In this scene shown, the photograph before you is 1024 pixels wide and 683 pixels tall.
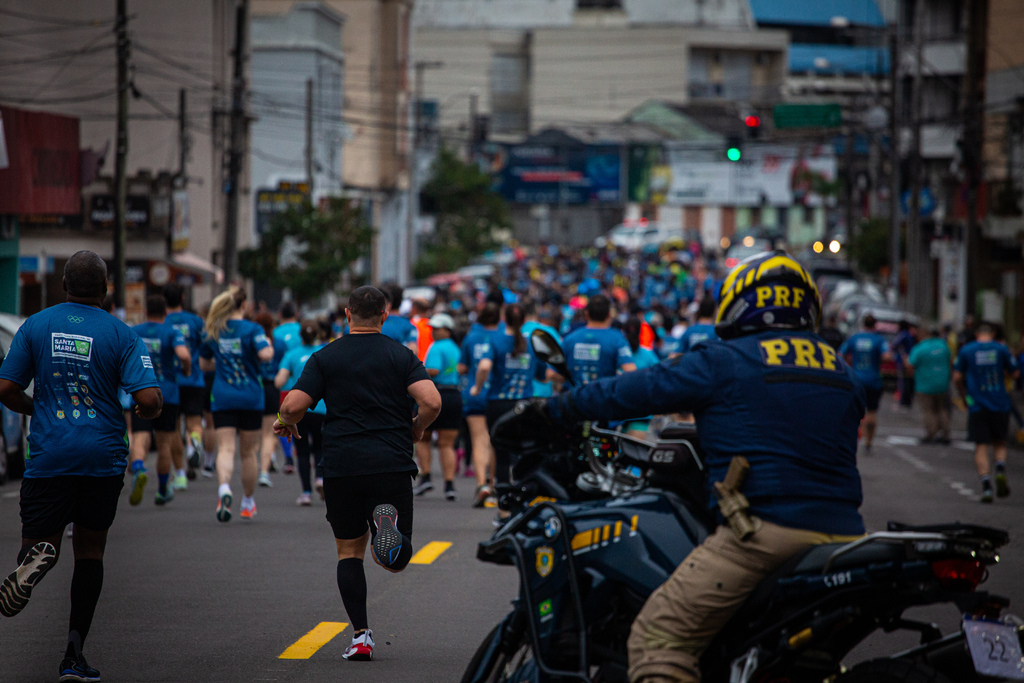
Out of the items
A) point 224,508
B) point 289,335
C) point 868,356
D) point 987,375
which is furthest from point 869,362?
point 224,508

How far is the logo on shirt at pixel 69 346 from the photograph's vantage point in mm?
6293

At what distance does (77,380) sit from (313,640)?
1988 mm

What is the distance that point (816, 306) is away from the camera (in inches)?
177

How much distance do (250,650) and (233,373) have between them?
490cm

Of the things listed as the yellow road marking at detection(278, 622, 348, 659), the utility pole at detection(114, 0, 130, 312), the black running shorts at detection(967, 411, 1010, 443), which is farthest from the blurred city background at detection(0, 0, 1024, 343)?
the yellow road marking at detection(278, 622, 348, 659)

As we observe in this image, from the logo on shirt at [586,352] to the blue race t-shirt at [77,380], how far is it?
6.09m

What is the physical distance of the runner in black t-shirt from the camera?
6.69 meters

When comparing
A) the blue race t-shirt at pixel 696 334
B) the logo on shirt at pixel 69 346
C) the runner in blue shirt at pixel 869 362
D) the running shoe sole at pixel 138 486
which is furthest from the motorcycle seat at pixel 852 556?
the runner in blue shirt at pixel 869 362

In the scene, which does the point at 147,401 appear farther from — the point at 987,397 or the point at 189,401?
the point at 987,397

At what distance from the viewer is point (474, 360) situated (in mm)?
12906

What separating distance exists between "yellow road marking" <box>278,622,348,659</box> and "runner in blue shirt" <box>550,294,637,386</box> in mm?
4767

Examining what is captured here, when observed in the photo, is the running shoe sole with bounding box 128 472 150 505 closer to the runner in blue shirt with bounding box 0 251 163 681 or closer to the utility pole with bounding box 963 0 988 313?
the runner in blue shirt with bounding box 0 251 163 681

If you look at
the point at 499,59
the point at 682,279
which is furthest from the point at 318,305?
the point at 499,59

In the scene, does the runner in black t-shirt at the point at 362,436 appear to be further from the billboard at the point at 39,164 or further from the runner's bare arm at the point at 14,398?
the billboard at the point at 39,164
